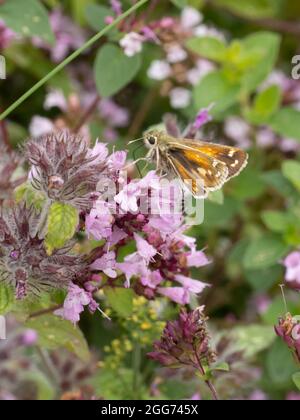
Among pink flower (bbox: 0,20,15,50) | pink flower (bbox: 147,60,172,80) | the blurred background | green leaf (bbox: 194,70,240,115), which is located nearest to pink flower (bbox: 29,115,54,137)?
the blurred background

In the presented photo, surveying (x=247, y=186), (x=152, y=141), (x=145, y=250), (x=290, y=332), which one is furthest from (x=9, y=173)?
(x=247, y=186)

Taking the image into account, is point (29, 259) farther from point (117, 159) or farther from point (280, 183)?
point (280, 183)

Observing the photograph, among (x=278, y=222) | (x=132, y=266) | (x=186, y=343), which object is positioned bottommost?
(x=278, y=222)

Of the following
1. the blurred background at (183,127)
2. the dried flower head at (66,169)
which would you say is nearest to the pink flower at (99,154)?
the dried flower head at (66,169)

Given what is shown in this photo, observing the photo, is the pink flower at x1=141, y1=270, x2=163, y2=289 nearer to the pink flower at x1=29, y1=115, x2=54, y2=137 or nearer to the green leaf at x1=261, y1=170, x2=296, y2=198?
the green leaf at x1=261, y1=170, x2=296, y2=198

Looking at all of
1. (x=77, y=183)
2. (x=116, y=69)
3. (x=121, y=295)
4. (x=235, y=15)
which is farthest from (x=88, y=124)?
(x=77, y=183)

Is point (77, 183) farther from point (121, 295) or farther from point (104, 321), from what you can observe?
point (104, 321)
